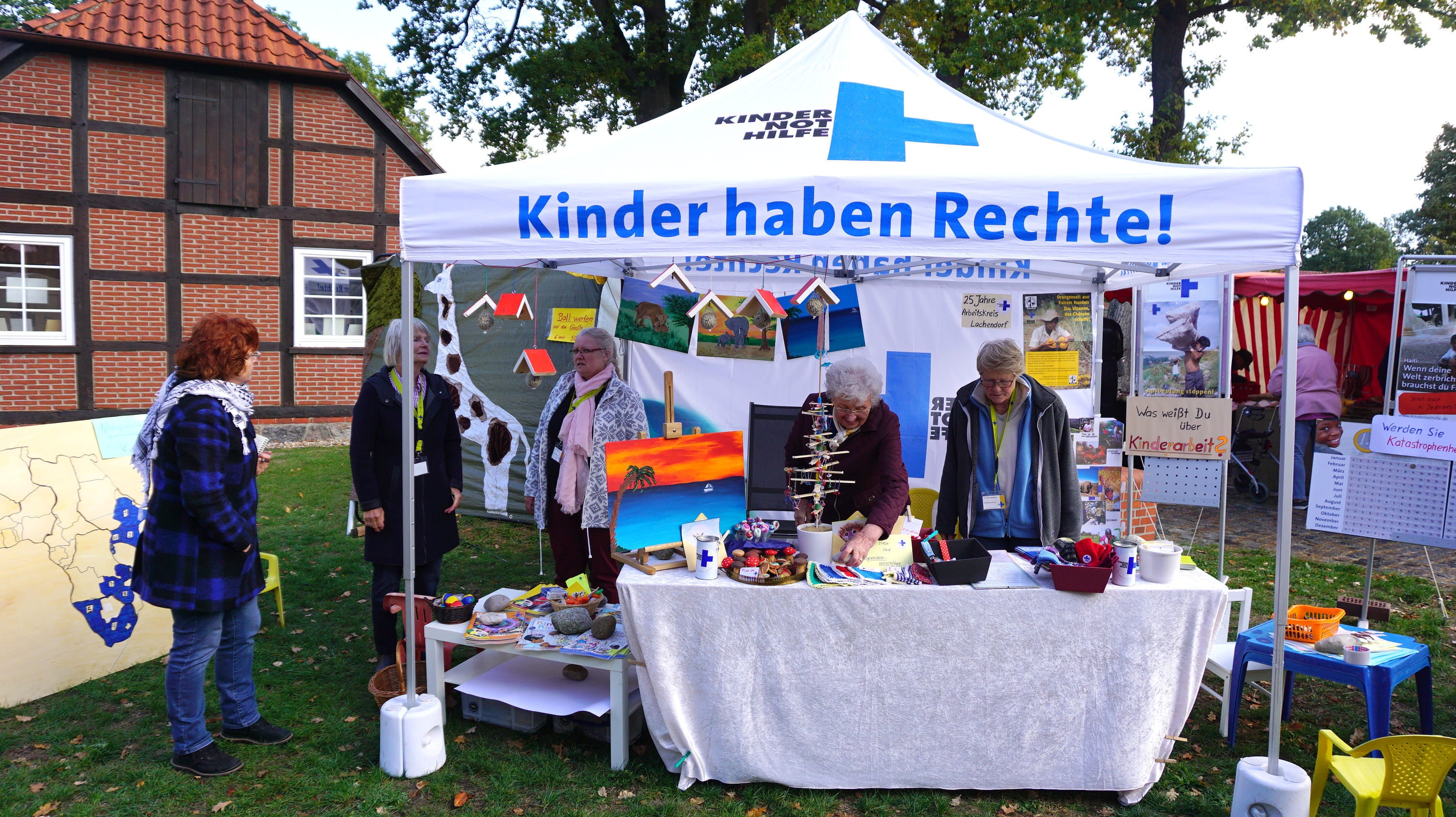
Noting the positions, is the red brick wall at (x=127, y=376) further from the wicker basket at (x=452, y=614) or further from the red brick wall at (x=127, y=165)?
the wicker basket at (x=452, y=614)

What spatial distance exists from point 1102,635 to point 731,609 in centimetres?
116

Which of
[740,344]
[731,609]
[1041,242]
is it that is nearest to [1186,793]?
[731,609]

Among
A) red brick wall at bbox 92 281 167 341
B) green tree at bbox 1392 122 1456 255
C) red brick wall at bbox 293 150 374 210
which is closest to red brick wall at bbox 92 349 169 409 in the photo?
red brick wall at bbox 92 281 167 341

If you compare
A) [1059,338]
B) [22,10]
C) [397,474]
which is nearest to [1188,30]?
[1059,338]

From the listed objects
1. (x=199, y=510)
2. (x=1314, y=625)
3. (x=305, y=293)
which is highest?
(x=305, y=293)

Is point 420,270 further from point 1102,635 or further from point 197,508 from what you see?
point 1102,635

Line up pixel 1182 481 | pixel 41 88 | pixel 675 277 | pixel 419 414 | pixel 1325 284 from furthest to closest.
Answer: pixel 41 88
pixel 1325 284
pixel 1182 481
pixel 419 414
pixel 675 277

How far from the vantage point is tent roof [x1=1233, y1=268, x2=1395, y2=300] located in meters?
7.96

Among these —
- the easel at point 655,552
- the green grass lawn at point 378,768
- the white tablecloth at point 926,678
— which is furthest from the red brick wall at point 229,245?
the white tablecloth at point 926,678

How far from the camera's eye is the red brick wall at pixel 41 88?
31.2 feet

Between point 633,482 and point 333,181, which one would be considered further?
point 333,181

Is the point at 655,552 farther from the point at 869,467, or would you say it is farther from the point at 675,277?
the point at 675,277

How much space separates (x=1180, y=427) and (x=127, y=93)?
38.1 feet

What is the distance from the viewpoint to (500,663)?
3.49 m
